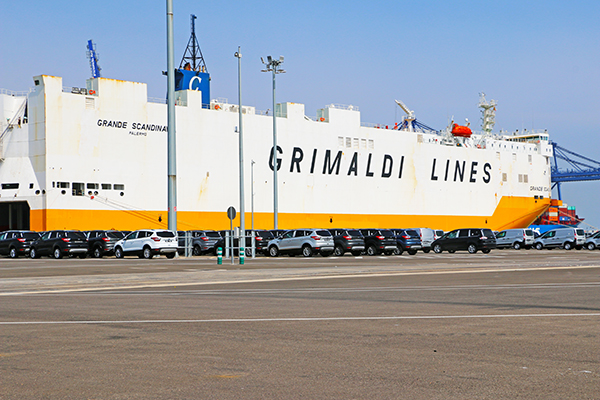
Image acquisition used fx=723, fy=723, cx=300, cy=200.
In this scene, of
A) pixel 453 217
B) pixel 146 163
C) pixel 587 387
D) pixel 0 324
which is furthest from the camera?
pixel 453 217

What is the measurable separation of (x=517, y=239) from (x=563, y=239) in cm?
345

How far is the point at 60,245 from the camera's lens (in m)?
38.9

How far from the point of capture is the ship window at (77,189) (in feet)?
168

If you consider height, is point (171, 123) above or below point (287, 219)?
above

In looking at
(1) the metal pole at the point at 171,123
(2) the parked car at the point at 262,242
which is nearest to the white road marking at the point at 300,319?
(1) the metal pole at the point at 171,123

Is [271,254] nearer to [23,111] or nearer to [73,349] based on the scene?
[23,111]

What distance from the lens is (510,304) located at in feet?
41.4

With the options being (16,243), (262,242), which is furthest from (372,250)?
(16,243)

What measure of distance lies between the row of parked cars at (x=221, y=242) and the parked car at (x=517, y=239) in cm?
1290

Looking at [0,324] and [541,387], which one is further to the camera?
[0,324]

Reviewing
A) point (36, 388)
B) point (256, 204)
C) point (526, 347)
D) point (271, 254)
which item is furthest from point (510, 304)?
point (256, 204)

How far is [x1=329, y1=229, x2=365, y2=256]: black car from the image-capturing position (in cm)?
3956

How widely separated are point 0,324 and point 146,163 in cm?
4652

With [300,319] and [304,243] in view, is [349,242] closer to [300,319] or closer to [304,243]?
[304,243]
